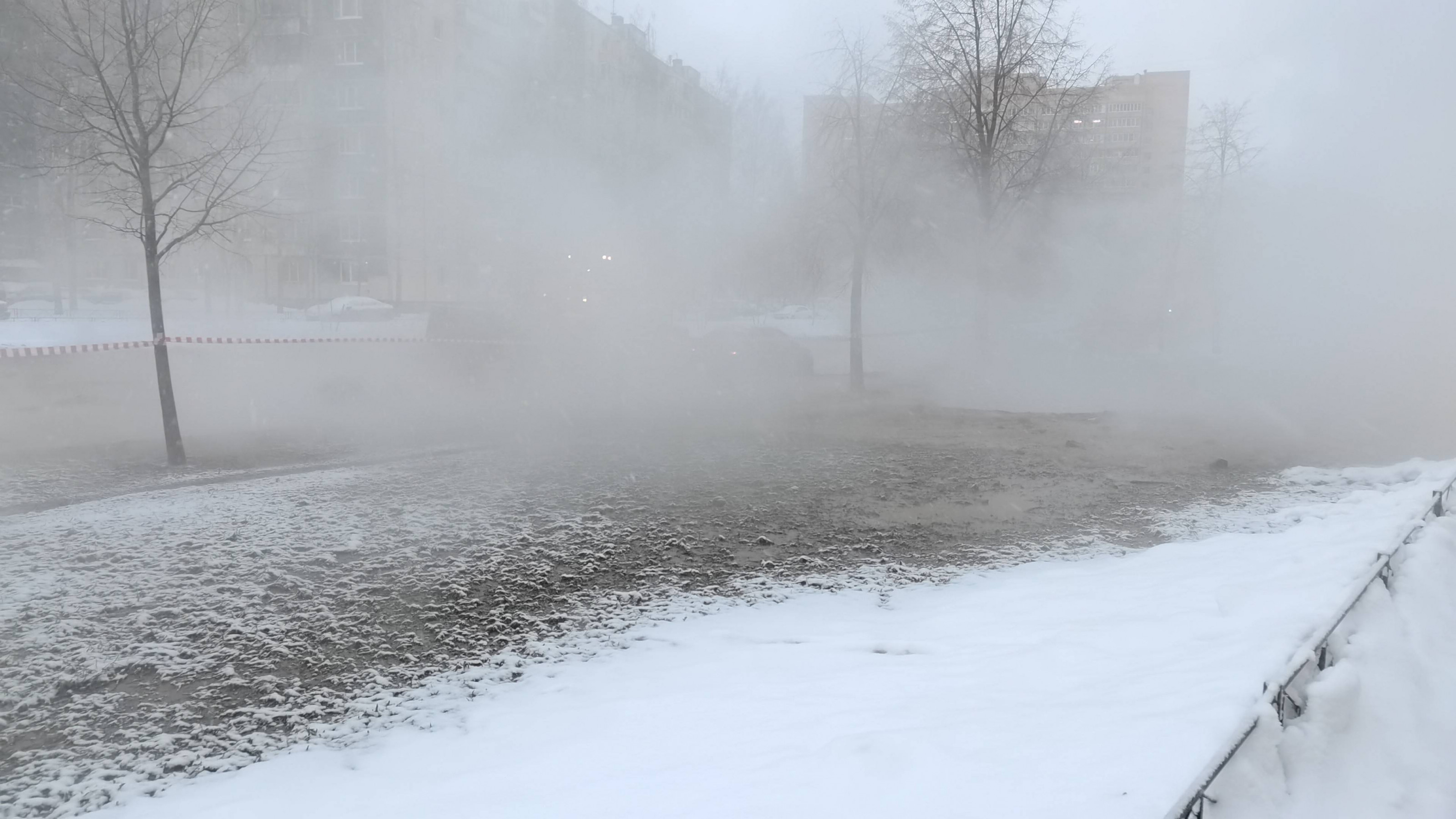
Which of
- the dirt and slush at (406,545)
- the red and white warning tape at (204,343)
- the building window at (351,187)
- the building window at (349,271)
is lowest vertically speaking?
the dirt and slush at (406,545)

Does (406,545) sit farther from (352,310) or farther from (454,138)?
(352,310)

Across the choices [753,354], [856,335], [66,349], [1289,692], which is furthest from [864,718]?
[753,354]

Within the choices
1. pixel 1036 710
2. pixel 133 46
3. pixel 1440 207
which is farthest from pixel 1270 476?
pixel 133 46

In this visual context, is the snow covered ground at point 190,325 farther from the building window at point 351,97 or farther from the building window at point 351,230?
the building window at point 351,97

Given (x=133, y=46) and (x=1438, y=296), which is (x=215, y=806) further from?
(x=1438, y=296)

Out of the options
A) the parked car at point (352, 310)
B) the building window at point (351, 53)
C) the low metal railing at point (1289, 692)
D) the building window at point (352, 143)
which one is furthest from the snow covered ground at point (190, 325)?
the low metal railing at point (1289, 692)

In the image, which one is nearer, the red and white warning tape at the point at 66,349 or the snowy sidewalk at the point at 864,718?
the snowy sidewalk at the point at 864,718

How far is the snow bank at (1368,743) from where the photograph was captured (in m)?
1.34

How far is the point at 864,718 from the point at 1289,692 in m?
0.78

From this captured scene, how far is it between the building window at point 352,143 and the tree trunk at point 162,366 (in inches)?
43.8

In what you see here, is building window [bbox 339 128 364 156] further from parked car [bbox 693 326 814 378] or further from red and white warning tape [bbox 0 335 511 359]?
parked car [bbox 693 326 814 378]

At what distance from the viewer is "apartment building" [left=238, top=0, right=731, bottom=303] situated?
471cm

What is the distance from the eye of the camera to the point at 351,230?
5609mm

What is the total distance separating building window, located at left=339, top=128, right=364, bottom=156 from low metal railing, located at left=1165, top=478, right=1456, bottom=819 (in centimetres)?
505
